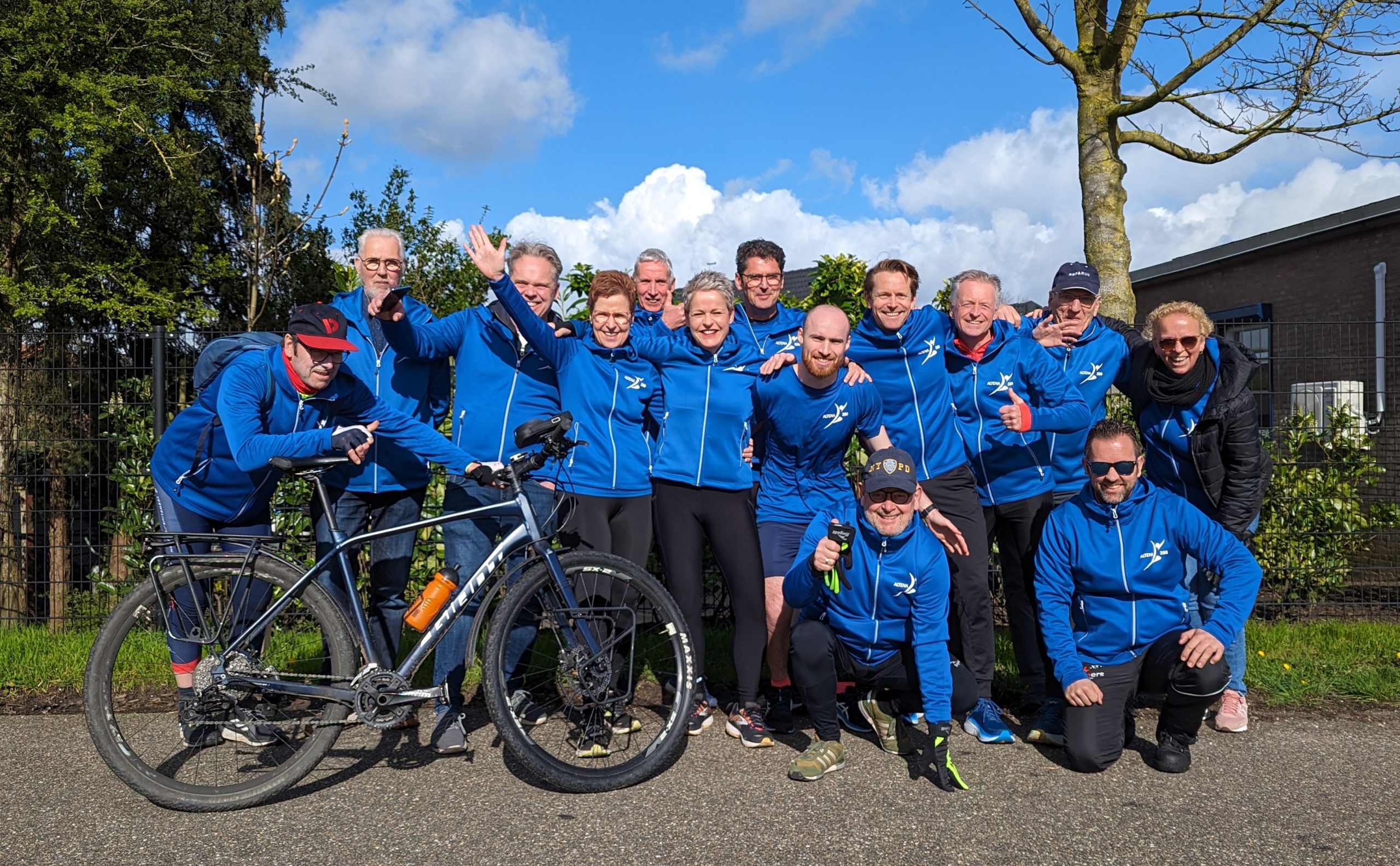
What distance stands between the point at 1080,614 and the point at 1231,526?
0.87 metres

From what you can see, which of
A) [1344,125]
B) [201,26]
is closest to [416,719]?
[1344,125]

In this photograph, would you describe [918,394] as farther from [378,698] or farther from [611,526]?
[378,698]

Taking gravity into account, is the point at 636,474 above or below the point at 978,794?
above

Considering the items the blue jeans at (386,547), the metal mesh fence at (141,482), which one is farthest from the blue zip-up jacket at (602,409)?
the metal mesh fence at (141,482)

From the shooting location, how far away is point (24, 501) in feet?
21.4

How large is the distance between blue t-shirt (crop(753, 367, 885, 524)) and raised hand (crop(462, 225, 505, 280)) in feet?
4.26

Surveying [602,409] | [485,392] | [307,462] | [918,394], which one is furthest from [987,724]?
[307,462]

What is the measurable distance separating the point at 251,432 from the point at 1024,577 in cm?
362

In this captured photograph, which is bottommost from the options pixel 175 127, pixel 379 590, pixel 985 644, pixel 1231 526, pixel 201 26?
pixel 985 644

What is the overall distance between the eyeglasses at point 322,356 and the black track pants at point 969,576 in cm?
271

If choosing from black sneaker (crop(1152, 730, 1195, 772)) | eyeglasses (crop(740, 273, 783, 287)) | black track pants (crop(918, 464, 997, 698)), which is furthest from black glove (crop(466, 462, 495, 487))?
black sneaker (crop(1152, 730, 1195, 772))

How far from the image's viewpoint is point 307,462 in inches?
144

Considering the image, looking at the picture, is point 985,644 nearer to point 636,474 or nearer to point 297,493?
point 636,474

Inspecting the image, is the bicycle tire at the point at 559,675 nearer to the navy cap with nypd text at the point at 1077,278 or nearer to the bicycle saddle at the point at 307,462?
the bicycle saddle at the point at 307,462
